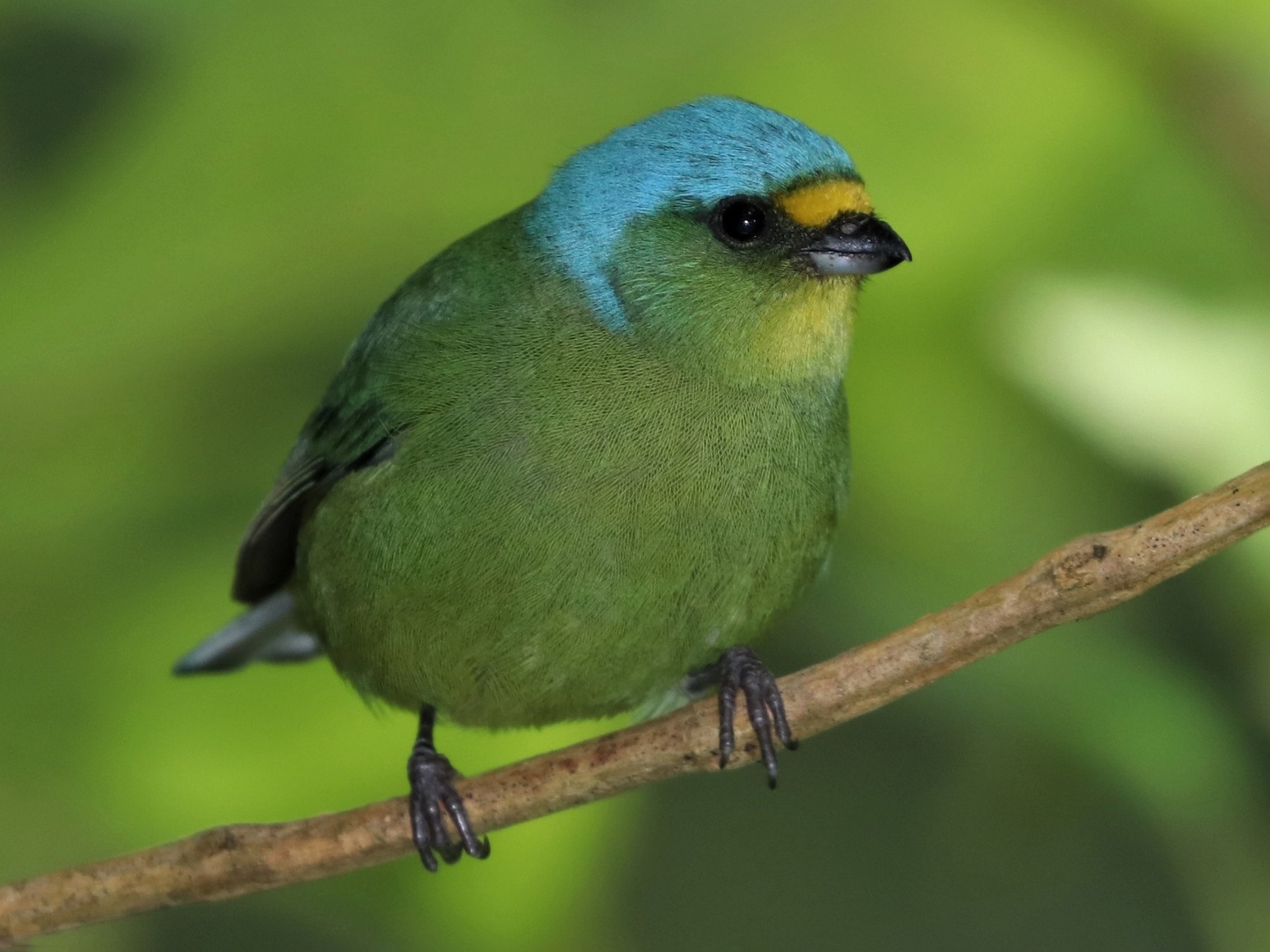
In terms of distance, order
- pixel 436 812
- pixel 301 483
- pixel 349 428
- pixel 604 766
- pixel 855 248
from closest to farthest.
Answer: pixel 604 766
pixel 855 248
pixel 436 812
pixel 349 428
pixel 301 483

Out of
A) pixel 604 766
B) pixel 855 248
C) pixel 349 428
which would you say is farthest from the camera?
pixel 349 428

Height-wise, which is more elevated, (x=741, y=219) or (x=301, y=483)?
(x=741, y=219)

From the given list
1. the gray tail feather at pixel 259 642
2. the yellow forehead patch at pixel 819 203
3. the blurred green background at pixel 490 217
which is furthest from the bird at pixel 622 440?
the gray tail feather at pixel 259 642

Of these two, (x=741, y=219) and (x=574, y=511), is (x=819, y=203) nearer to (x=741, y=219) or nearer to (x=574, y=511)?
(x=741, y=219)

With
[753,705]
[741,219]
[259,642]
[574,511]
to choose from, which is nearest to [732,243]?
[741,219]

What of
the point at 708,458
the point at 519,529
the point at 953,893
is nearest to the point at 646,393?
the point at 708,458

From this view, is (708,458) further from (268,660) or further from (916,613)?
(268,660)

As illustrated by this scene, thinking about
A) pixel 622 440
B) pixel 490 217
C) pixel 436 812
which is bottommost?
pixel 436 812

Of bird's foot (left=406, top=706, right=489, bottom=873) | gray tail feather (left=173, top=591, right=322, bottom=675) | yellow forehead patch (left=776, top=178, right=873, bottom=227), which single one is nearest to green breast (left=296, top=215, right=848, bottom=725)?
bird's foot (left=406, top=706, right=489, bottom=873)
